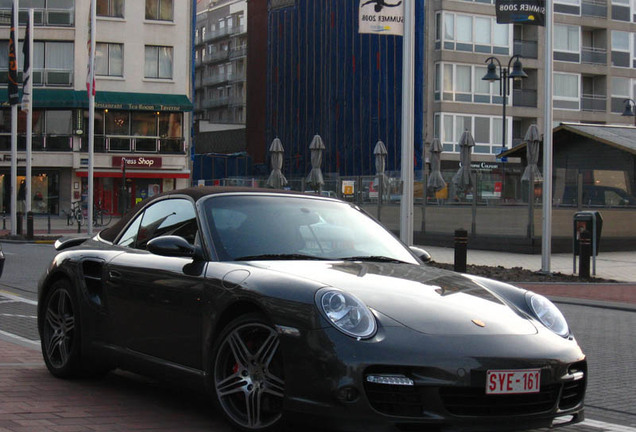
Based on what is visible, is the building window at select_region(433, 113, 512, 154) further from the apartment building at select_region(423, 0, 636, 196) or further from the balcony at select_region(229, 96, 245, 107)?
the balcony at select_region(229, 96, 245, 107)

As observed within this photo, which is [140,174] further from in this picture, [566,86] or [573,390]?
[573,390]

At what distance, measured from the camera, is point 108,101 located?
186 ft

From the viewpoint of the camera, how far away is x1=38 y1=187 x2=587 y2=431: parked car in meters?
4.67

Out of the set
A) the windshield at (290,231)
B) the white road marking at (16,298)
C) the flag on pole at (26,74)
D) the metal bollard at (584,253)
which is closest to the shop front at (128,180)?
the flag on pole at (26,74)

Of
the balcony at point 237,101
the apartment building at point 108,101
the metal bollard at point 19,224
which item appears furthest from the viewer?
the balcony at point 237,101

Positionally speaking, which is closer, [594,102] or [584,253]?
[584,253]

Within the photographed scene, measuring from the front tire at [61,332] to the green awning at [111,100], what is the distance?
165ft

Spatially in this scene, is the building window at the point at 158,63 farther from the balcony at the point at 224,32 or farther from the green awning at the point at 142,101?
the balcony at the point at 224,32

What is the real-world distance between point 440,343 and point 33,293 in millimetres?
10658

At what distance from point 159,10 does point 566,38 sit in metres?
25.8

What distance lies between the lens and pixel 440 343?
15.6 ft

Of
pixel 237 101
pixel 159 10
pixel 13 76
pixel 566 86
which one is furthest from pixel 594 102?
pixel 237 101

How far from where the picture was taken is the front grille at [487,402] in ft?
15.4

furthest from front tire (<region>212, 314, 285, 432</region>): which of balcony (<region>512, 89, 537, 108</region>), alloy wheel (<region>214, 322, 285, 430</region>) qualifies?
balcony (<region>512, 89, 537, 108</region>)
